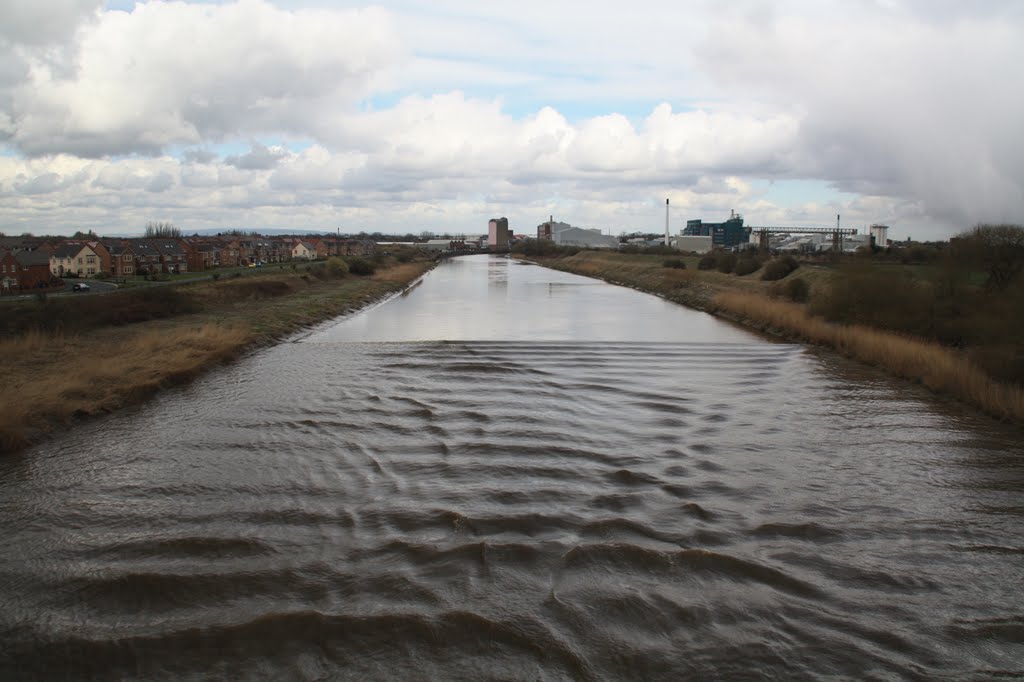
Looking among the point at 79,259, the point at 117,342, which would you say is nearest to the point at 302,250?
the point at 79,259

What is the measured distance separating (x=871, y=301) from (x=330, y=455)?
64.6ft

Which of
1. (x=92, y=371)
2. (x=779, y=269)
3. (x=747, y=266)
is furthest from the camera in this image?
(x=747, y=266)

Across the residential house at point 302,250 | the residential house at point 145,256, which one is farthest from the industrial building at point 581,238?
the residential house at point 145,256

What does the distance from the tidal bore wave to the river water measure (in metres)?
0.03

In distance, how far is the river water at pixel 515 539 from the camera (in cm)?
574

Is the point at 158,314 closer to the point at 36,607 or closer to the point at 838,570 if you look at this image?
the point at 36,607

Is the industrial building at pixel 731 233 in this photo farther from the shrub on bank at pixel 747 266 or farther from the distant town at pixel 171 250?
the shrub on bank at pixel 747 266

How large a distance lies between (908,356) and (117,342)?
21.1 m

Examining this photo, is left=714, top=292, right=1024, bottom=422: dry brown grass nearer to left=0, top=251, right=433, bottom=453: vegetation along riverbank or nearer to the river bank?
the river bank

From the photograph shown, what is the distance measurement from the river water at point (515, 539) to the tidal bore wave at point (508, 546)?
0.11 feet

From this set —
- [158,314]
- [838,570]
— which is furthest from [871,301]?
[158,314]

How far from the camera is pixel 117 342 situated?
66.9 ft

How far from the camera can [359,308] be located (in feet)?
130

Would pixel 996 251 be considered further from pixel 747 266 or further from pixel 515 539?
pixel 747 266
